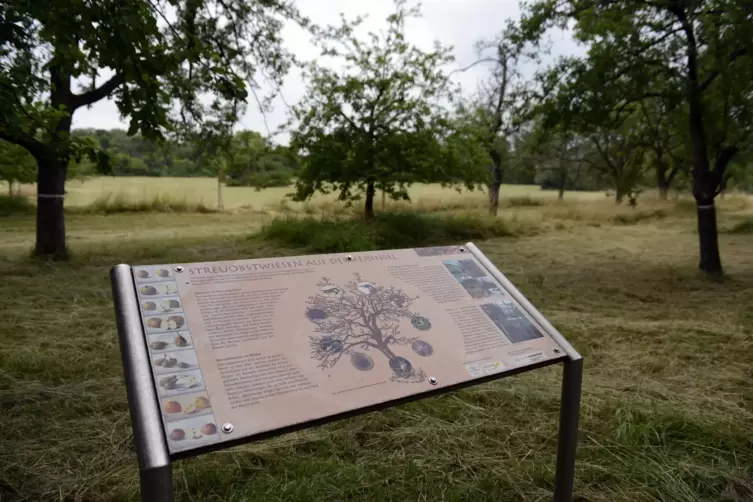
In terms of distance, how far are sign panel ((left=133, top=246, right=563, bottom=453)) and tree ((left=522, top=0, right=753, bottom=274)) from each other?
5.87 metres

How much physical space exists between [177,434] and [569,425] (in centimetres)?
144

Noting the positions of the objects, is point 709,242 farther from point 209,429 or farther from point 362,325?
point 209,429

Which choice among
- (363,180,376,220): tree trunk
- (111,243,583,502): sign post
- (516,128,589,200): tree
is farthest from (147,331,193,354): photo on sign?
(516,128,589,200): tree

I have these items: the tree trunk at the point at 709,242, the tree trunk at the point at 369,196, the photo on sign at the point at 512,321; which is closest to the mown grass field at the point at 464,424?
the photo on sign at the point at 512,321

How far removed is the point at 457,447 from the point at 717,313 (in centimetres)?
416

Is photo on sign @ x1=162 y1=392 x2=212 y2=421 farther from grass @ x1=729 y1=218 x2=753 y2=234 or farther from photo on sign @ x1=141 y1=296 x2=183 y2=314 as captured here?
grass @ x1=729 y1=218 x2=753 y2=234

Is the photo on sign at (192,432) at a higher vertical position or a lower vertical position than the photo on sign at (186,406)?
lower

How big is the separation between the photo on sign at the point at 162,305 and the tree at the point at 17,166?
1366cm

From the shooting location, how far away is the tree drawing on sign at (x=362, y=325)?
1.65 meters

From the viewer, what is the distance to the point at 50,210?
7637mm

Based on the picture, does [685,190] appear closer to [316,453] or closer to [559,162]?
[559,162]

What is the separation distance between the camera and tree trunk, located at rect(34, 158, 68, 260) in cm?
754

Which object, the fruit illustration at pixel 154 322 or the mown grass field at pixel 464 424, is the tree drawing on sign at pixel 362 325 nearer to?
the fruit illustration at pixel 154 322

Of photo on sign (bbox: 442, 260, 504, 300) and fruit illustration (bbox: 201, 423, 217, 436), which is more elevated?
photo on sign (bbox: 442, 260, 504, 300)
